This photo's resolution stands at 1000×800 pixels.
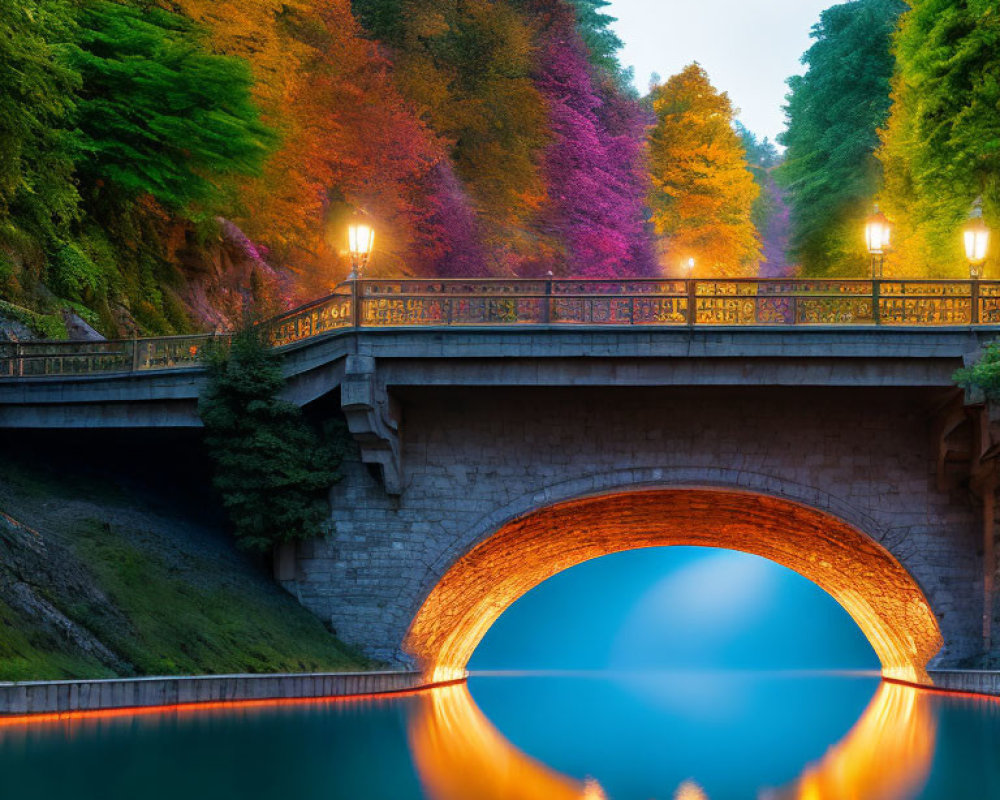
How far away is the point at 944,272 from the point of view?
3241 cm

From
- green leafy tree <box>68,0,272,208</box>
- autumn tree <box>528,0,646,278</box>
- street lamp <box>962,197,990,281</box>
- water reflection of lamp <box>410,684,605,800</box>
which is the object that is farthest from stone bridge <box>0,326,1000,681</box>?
autumn tree <box>528,0,646,278</box>

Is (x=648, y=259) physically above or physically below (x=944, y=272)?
above

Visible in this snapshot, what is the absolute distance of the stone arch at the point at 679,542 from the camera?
23453mm

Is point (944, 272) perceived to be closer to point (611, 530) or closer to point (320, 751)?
point (611, 530)

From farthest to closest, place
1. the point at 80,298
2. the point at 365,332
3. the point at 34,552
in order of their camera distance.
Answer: the point at 80,298 → the point at 365,332 → the point at 34,552

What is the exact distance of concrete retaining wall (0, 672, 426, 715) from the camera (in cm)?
1495

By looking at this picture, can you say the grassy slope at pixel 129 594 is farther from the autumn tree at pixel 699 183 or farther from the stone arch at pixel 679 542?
the autumn tree at pixel 699 183

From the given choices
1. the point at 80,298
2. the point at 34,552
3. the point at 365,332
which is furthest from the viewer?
the point at 80,298

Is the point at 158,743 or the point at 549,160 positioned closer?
the point at 158,743

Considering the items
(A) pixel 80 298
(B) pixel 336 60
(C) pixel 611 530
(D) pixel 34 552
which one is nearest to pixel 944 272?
(C) pixel 611 530

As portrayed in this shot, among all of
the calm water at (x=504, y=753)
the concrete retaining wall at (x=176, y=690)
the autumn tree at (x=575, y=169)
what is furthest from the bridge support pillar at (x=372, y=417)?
the autumn tree at (x=575, y=169)

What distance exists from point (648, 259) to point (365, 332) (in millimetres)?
35723

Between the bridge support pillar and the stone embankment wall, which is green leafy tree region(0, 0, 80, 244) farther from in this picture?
the stone embankment wall

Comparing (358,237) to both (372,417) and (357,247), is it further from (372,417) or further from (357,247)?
(372,417)
